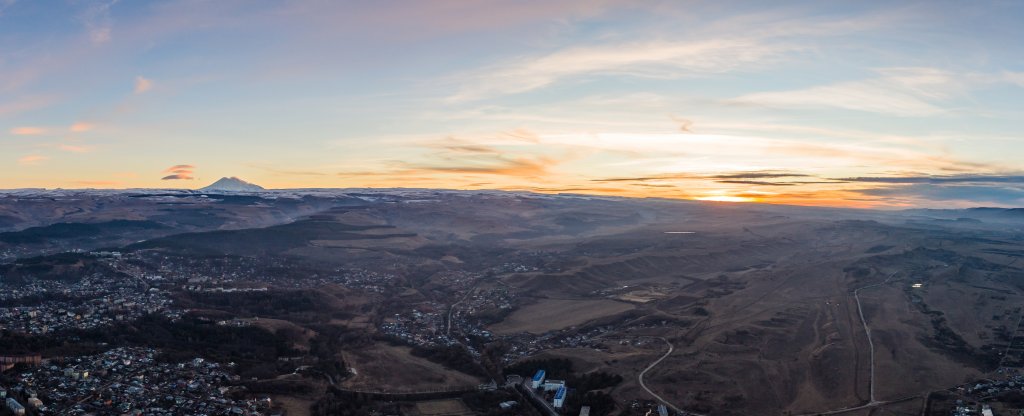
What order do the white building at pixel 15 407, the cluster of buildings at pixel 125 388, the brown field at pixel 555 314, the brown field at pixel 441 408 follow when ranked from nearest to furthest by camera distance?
the white building at pixel 15 407, the cluster of buildings at pixel 125 388, the brown field at pixel 441 408, the brown field at pixel 555 314

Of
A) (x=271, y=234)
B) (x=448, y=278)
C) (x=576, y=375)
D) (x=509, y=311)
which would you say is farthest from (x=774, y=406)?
(x=271, y=234)

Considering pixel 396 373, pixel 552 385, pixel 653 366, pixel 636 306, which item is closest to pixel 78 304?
pixel 396 373

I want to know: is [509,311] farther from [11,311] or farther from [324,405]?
[11,311]

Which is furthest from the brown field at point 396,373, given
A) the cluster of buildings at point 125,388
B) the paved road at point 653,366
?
the paved road at point 653,366

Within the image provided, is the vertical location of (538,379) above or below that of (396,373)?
above

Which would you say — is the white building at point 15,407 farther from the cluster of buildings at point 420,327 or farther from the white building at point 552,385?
the white building at point 552,385

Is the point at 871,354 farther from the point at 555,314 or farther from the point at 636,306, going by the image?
the point at 555,314

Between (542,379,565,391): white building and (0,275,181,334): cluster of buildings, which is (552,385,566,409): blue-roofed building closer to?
(542,379,565,391): white building
